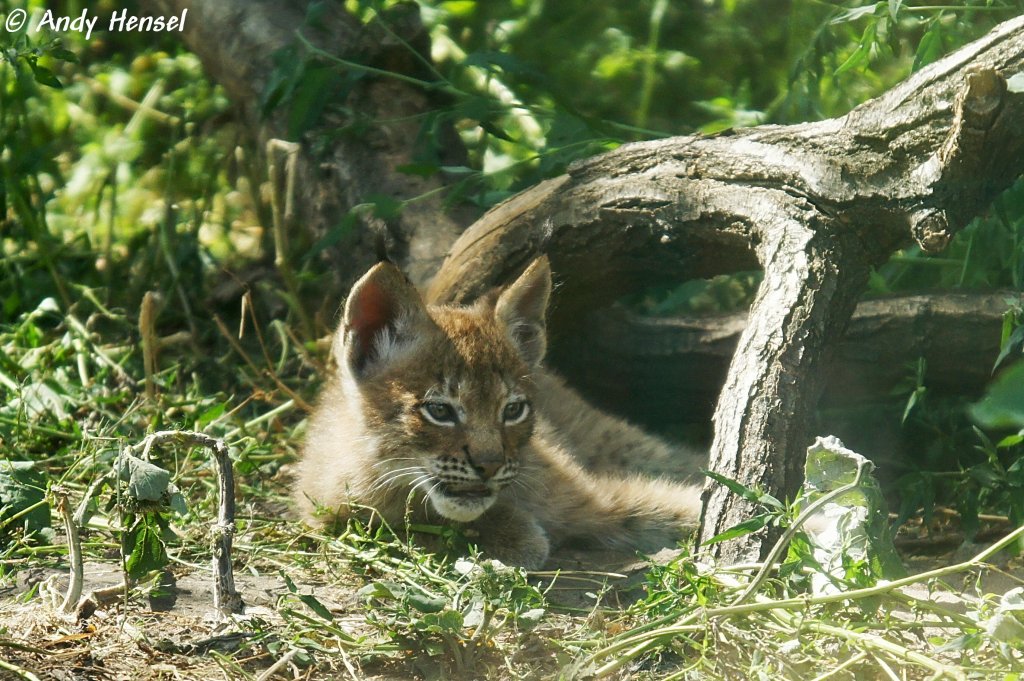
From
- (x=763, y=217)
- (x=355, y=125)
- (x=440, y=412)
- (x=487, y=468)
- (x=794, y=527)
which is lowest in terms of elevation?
(x=487, y=468)

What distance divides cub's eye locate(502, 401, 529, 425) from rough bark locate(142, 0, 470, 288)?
1115 millimetres

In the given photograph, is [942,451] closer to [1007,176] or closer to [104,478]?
[1007,176]

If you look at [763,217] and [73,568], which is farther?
[763,217]

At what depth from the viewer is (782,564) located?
3.09 metres

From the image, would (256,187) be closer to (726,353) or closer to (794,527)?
(726,353)

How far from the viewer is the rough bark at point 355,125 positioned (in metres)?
5.56

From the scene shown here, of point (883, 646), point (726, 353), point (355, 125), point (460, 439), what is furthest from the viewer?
point (355, 125)

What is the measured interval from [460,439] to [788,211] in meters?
1.43

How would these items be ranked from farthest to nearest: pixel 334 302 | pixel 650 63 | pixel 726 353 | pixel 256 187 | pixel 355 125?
1. pixel 650 63
2. pixel 256 187
3. pixel 334 302
4. pixel 355 125
5. pixel 726 353

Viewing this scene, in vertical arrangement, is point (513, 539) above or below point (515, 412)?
below

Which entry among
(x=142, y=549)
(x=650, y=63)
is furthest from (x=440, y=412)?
(x=650, y=63)

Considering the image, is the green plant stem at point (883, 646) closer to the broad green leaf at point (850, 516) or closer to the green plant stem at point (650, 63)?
the broad green leaf at point (850, 516)

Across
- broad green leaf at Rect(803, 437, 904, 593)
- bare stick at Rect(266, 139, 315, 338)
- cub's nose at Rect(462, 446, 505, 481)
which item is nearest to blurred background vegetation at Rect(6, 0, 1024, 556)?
bare stick at Rect(266, 139, 315, 338)

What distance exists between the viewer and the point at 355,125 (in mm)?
5496
